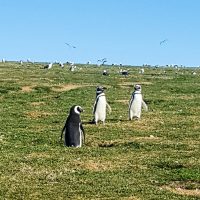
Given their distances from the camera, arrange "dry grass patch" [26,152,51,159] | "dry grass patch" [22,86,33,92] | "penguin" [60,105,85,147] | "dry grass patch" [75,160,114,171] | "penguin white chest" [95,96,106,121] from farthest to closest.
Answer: "dry grass patch" [22,86,33,92] → "penguin white chest" [95,96,106,121] → "penguin" [60,105,85,147] → "dry grass patch" [26,152,51,159] → "dry grass patch" [75,160,114,171]

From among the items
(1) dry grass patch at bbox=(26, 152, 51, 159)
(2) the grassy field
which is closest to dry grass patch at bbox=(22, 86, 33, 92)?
(2) the grassy field

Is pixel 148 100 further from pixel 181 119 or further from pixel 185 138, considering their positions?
pixel 185 138

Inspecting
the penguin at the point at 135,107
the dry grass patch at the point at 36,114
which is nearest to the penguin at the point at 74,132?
the penguin at the point at 135,107

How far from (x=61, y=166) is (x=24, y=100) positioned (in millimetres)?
23440

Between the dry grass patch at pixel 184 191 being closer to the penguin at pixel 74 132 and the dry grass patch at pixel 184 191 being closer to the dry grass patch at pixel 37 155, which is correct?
the dry grass patch at pixel 37 155

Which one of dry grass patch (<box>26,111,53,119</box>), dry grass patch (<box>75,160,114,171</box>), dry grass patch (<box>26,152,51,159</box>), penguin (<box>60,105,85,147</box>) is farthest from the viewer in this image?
dry grass patch (<box>26,111,53,119</box>)

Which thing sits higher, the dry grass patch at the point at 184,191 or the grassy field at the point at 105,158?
the grassy field at the point at 105,158

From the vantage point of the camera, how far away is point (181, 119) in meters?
28.8

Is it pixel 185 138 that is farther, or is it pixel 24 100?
pixel 24 100

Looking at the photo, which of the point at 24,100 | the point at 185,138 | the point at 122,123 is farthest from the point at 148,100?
the point at 185,138

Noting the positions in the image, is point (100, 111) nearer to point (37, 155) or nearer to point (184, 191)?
point (37, 155)

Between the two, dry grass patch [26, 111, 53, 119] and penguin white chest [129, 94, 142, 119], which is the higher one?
penguin white chest [129, 94, 142, 119]

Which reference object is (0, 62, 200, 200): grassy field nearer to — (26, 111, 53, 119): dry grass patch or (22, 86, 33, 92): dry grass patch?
(26, 111, 53, 119): dry grass patch

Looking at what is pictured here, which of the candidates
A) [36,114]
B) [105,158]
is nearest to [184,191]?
[105,158]
